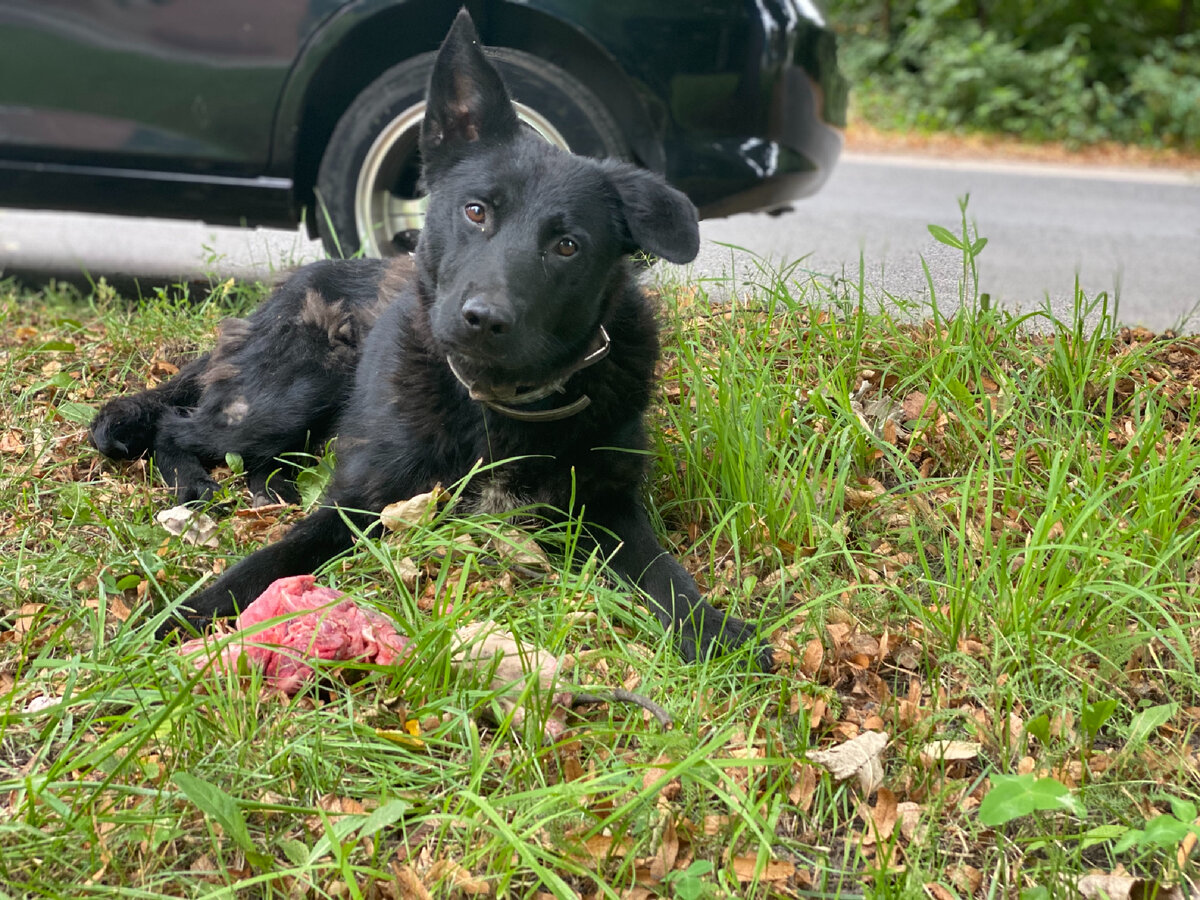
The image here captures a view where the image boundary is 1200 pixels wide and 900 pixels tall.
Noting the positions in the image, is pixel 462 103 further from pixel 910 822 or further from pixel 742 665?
pixel 910 822

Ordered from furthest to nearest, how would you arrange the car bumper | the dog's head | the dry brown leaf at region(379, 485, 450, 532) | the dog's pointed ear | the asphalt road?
the car bumper < the asphalt road < the dog's pointed ear < the dry brown leaf at region(379, 485, 450, 532) < the dog's head

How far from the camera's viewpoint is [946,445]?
3096 millimetres

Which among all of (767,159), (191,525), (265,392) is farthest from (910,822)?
(767,159)

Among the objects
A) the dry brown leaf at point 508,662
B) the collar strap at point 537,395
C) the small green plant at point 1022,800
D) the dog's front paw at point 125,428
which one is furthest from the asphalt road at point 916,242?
the small green plant at point 1022,800

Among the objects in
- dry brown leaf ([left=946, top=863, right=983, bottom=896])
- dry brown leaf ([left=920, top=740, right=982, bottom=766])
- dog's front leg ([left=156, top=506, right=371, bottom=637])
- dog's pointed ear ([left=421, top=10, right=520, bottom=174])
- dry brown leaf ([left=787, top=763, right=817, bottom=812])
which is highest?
dog's pointed ear ([left=421, top=10, right=520, bottom=174])

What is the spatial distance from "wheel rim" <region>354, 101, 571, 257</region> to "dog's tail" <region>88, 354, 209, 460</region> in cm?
108

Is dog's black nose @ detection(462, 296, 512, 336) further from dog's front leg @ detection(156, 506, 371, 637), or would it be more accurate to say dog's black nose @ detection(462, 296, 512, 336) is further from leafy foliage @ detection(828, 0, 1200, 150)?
leafy foliage @ detection(828, 0, 1200, 150)

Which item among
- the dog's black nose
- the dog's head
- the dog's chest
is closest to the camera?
the dog's black nose

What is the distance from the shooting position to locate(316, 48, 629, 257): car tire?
412 centimetres

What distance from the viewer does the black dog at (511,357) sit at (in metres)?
2.50

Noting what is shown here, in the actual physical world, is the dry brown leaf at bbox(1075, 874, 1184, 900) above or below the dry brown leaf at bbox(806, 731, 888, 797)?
below

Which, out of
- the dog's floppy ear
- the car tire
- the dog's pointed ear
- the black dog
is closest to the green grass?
the black dog

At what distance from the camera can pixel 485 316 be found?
2354 millimetres

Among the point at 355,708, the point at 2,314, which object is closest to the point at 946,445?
the point at 355,708
